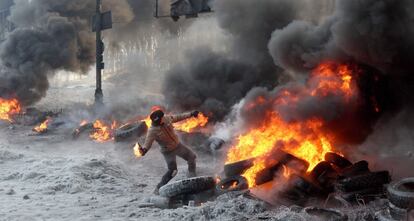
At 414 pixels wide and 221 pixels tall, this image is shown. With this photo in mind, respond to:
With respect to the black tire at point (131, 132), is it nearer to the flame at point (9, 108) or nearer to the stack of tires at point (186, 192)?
the stack of tires at point (186, 192)

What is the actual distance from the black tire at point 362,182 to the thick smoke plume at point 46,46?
57.1 ft

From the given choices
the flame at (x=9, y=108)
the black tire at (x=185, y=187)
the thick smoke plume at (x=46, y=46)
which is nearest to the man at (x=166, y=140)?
the black tire at (x=185, y=187)

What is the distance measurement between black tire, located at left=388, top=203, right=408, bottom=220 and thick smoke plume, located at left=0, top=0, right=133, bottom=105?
60.7 ft

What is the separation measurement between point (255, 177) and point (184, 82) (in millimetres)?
10384

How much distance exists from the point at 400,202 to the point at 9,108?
61.9ft

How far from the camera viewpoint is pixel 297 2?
16.3 m

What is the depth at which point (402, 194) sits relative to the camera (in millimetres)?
6953

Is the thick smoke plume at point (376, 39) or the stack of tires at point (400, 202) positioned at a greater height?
the thick smoke plume at point (376, 39)

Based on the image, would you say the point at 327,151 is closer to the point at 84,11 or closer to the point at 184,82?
the point at 184,82

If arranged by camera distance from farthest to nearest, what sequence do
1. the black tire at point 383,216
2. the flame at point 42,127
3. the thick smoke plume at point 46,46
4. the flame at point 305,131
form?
1. the thick smoke plume at point 46,46
2. the flame at point 42,127
3. the flame at point 305,131
4. the black tire at point 383,216

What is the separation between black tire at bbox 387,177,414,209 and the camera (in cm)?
688

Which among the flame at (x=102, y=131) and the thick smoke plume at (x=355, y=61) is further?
the flame at (x=102, y=131)

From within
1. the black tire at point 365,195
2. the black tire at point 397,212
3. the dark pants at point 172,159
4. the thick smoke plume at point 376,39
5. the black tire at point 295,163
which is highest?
the thick smoke plume at point 376,39

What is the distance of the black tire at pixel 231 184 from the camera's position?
8922 millimetres
